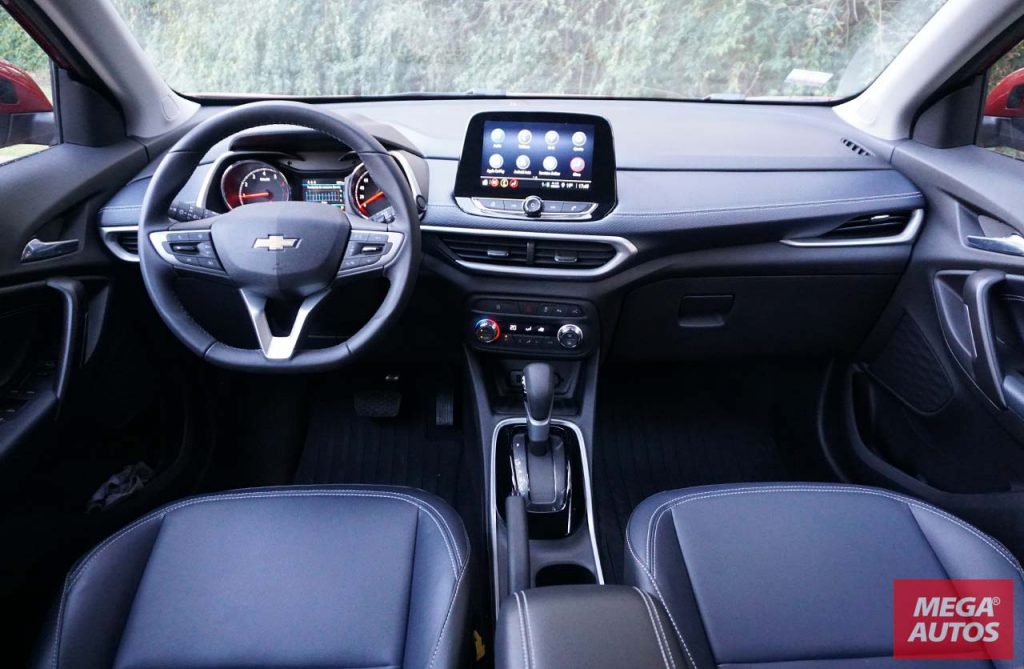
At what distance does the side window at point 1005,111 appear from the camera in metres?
1.73

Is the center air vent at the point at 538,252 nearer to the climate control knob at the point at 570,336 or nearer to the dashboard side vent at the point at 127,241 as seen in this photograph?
the climate control knob at the point at 570,336

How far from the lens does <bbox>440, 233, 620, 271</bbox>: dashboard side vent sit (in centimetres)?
165

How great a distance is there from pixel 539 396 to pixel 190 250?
82 centimetres

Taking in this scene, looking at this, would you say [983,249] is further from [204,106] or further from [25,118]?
[25,118]

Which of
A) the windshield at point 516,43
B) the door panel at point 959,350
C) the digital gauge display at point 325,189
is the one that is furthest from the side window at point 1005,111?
the digital gauge display at point 325,189

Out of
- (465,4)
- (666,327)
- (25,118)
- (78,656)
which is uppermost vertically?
(465,4)

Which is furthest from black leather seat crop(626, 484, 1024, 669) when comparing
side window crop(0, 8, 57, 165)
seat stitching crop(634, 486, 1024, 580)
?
side window crop(0, 8, 57, 165)

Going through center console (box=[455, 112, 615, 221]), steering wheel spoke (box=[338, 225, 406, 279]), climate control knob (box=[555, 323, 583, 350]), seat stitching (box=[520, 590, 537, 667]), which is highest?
center console (box=[455, 112, 615, 221])

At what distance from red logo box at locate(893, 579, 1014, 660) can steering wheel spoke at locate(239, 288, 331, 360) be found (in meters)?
1.21

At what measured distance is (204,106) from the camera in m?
2.05

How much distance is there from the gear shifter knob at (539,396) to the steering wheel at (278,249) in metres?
0.42

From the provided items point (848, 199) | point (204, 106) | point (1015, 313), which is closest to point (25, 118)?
point (204, 106)

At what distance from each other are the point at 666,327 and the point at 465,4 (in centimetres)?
107

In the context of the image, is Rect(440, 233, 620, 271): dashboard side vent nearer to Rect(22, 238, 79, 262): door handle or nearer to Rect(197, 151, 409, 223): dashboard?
Rect(197, 151, 409, 223): dashboard
